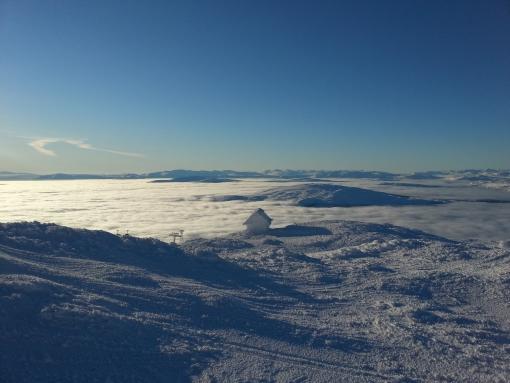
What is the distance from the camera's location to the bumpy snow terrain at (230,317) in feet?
21.2

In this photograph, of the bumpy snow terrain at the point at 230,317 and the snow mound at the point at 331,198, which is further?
the snow mound at the point at 331,198

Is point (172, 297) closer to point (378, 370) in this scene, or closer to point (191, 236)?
point (378, 370)

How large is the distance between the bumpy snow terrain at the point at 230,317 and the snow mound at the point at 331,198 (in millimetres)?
36414

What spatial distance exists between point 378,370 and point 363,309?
3.49m

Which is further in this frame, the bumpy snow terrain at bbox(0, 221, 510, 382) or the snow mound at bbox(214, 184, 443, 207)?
the snow mound at bbox(214, 184, 443, 207)

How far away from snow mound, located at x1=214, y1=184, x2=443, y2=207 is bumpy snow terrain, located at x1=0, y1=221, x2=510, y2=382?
36.4 metres

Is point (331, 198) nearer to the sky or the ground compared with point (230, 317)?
nearer to the sky

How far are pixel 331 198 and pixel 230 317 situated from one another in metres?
48.0

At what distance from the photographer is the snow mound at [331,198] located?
51.9 meters

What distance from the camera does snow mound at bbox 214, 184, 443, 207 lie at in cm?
5194

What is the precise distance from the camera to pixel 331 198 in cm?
5516

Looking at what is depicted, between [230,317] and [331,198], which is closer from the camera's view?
[230,317]

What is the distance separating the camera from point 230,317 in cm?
862

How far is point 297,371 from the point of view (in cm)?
675
